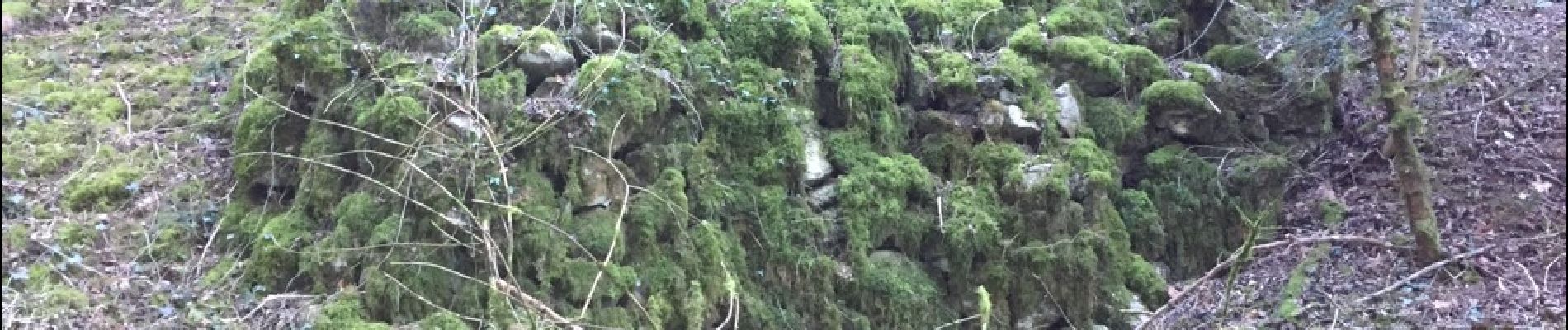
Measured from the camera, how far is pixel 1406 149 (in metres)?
6.05

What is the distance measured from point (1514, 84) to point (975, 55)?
11.3ft

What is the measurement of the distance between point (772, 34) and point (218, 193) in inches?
104

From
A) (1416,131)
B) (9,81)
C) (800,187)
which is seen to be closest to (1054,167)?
(800,187)

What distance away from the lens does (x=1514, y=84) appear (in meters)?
7.35

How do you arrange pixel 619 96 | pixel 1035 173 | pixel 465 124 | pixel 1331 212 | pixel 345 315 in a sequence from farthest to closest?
1. pixel 1331 212
2. pixel 1035 173
3. pixel 619 96
4. pixel 465 124
5. pixel 345 315

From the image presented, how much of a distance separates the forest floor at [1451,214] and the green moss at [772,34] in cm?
232

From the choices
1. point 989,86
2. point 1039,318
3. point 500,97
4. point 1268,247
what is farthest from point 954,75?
point 500,97

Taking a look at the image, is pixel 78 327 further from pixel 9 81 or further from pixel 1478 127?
pixel 1478 127

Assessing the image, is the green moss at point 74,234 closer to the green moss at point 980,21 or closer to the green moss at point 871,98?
the green moss at point 871,98

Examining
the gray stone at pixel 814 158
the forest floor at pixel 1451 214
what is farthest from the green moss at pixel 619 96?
the forest floor at pixel 1451 214

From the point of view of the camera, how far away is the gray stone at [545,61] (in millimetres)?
5391

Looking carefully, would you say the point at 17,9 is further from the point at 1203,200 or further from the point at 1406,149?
the point at 1406,149

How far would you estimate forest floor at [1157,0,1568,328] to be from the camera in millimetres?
5695

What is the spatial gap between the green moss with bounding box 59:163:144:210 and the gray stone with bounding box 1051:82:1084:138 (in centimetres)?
448
